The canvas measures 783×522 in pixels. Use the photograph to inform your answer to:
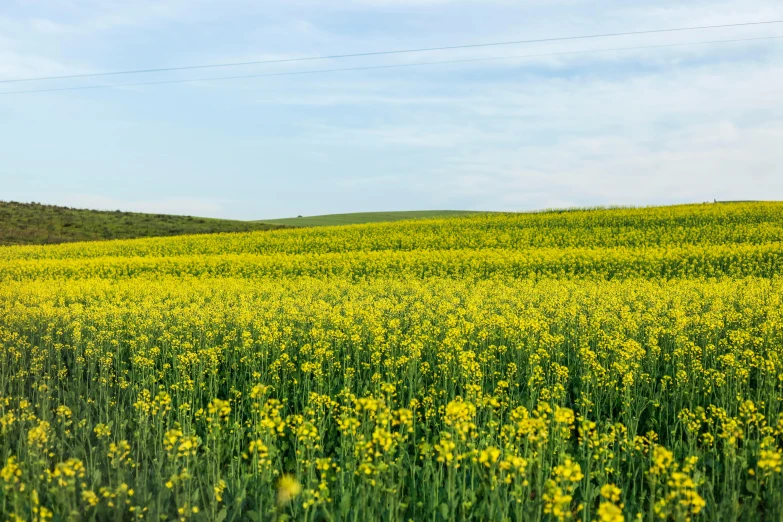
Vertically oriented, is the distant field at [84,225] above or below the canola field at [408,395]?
above

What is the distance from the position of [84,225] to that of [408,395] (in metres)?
49.3

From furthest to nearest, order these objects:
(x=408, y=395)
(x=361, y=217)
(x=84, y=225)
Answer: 1. (x=361, y=217)
2. (x=84, y=225)
3. (x=408, y=395)

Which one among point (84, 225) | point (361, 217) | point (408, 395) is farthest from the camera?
point (361, 217)

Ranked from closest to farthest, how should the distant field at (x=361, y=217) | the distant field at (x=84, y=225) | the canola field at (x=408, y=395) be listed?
the canola field at (x=408, y=395)
the distant field at (x=84, y=225)
the distant field at (x=361, y=217)

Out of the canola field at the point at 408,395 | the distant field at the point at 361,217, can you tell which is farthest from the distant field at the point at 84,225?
the canola field at the point at 408,395

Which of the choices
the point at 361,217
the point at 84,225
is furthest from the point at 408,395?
the point at 361,217

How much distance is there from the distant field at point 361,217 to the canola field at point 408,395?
157 ft

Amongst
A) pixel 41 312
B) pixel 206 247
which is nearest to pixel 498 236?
pixel 206 247

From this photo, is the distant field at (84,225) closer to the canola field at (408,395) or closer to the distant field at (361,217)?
the distant field at (361,217)

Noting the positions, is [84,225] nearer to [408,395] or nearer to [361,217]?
[361,217]

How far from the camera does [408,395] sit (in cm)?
795

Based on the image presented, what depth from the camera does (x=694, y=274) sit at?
72.4 ft

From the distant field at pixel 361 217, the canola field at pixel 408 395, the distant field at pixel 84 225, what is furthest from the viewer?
the distant field at pixel 361 217

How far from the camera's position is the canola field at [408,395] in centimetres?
455
